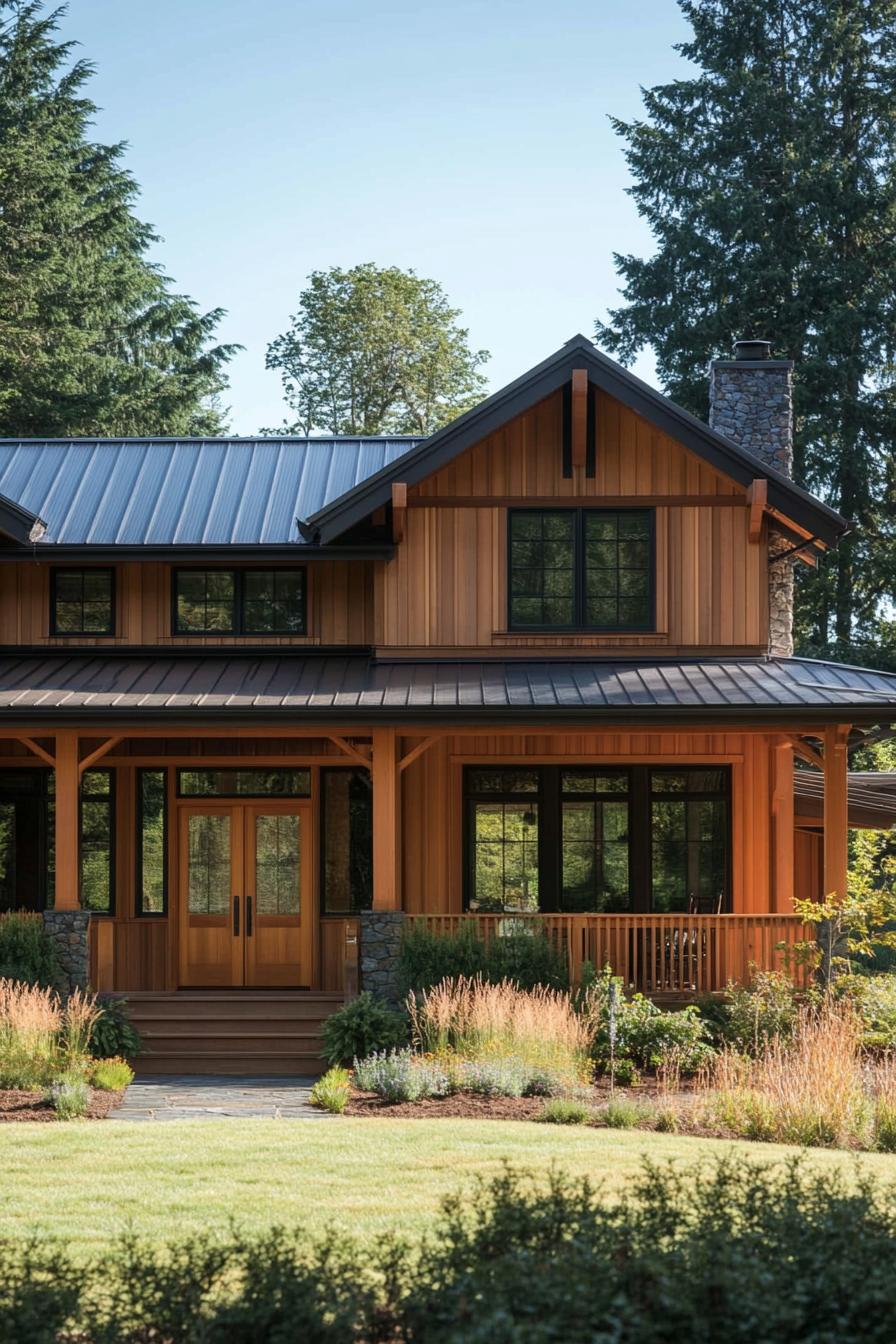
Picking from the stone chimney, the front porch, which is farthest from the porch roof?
the stone chimney

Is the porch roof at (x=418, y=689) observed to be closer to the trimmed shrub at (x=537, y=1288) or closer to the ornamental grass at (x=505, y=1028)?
the ornamental grass at (x=505, y=1028)

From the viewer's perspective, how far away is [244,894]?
1731 cm

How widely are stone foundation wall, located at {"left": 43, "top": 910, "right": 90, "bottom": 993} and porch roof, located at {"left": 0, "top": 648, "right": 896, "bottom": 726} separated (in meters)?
1.93

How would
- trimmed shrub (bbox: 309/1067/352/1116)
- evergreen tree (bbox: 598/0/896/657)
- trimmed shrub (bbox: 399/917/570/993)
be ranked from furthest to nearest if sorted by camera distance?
evergreen tree (bbox: 598/0/896/657)
trimmed shrub (bbox: 399/917/570/993)
trimmed shrub (bbox: 309/1067/352/1116)

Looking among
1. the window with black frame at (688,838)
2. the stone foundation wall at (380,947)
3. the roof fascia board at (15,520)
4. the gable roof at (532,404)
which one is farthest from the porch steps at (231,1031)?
the roof fascia board at (15,520)

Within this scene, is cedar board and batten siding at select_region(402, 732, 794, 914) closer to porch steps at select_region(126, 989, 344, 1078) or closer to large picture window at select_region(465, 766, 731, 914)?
large picture window at select_region(465, 766, 731, 914)

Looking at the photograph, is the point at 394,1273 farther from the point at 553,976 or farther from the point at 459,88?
the point at 459,88

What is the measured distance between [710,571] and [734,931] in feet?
13.5

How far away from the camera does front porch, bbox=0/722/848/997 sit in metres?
17.0

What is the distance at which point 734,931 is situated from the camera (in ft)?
50.7

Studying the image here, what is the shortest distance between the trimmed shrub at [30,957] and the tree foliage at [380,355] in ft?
88.5

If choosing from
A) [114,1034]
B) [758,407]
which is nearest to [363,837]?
[114,1034]

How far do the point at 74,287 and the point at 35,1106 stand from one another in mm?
27305

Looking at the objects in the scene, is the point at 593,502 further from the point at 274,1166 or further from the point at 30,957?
the point at 274,1166
